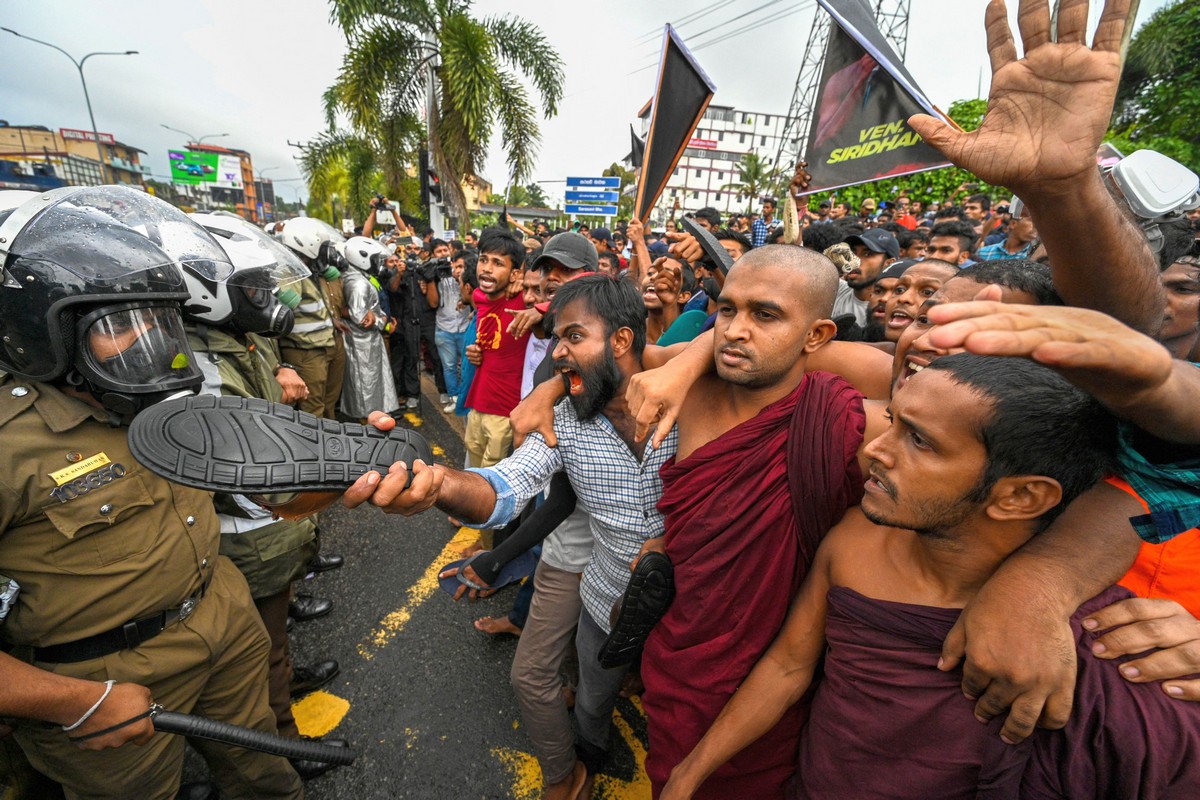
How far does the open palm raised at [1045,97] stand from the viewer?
952 millimetres

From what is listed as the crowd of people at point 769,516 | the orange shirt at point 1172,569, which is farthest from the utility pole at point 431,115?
the orange shirt at point 1172,569

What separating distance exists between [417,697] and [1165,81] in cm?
2180

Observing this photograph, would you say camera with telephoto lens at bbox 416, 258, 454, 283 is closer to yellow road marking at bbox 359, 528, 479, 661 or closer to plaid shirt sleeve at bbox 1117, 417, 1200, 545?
yellow road marking at bbox 359, 528, 479, 661

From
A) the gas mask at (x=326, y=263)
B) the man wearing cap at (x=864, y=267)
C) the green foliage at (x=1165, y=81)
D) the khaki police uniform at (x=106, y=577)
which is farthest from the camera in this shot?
the green foliage at (x=1165, y=81)

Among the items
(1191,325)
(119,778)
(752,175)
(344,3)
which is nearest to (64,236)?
(119,778)

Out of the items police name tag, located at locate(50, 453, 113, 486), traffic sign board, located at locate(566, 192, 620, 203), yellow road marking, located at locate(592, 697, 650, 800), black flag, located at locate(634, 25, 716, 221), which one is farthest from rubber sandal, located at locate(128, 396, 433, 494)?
traffic sign board, located at locate(566, 192, 620, 203)

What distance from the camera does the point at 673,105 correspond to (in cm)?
298

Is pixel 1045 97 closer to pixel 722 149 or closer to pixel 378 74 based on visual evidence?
pixel 378 74

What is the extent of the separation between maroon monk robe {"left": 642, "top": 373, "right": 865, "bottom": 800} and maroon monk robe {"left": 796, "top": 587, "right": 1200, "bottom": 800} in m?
0.17

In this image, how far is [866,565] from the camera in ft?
4.07

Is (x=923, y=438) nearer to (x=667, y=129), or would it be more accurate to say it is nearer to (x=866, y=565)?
(x=866, y=565)

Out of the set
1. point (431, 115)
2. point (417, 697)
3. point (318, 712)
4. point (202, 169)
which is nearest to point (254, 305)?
point (318, 712)

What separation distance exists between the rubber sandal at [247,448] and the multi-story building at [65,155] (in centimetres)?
5147

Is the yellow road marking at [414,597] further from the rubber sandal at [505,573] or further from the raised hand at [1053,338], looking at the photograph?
the raised hand at [1053,338]
